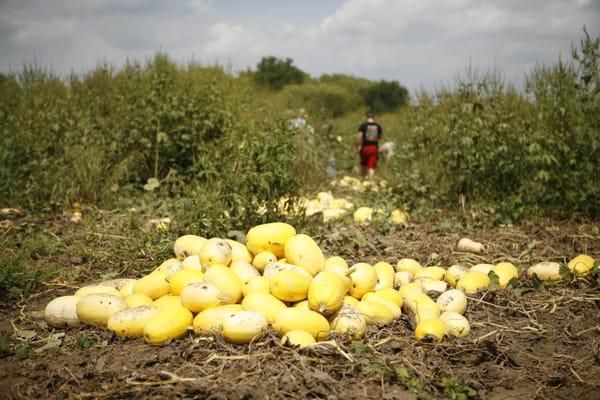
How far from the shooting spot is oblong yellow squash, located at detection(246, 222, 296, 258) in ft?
12.8

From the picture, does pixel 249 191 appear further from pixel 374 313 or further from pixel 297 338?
pixel 297 338

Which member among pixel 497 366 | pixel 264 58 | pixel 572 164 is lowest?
pixel 497 366

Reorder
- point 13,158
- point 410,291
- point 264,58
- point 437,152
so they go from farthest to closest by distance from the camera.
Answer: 1. point 264,58
2. point 437,152
3. point 13,158
4. point 410,291

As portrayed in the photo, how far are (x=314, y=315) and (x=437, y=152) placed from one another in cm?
628

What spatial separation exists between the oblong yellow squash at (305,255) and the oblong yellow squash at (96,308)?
1.24m

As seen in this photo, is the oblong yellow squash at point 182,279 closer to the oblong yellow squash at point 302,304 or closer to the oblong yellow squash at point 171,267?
the oblong yellow squash at point 171,267

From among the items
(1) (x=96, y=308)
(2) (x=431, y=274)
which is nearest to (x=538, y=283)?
(2) (x=431, y=274)

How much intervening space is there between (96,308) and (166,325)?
24.5 inches

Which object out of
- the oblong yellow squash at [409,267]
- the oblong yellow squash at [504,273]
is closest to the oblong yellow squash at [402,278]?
the oblong yellow squash at [409,267]

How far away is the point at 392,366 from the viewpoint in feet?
8.95

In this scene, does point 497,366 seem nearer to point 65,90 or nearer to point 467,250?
point 467,250

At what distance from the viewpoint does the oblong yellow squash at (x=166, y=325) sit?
2.98 metres

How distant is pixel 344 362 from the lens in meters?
2.76

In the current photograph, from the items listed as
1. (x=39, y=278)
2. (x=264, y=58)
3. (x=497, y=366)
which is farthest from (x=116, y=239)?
(x=264, y=58)
